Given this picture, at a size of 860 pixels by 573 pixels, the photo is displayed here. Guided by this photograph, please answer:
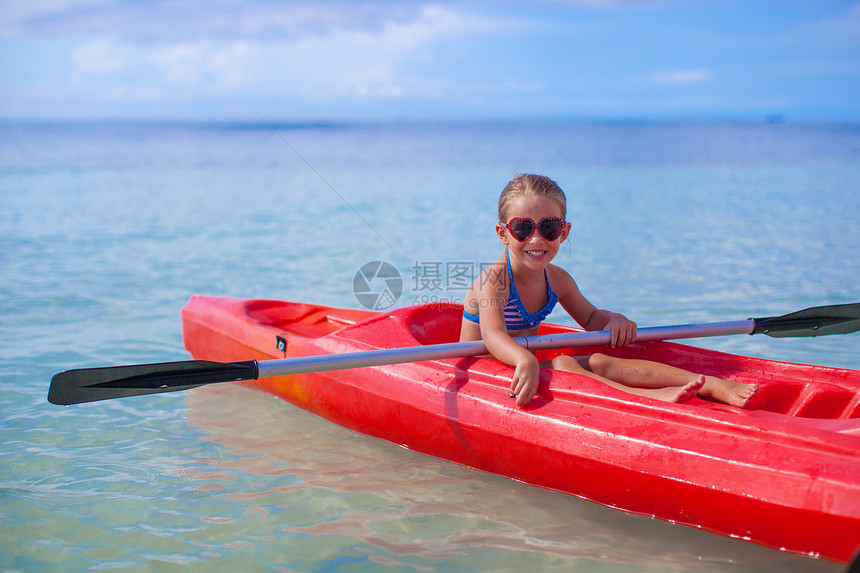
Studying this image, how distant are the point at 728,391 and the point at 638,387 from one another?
39 centimetres

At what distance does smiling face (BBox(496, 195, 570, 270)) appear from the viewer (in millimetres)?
3172

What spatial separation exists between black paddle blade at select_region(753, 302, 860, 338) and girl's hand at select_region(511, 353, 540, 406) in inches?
52.5

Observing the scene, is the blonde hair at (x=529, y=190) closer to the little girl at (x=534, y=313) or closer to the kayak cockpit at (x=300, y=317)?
the little girl at (x=534, y=313)

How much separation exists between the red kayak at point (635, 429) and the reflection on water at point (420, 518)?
0.07 m

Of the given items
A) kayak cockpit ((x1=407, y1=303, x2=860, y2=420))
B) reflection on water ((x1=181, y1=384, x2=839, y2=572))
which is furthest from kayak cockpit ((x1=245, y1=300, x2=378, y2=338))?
kayak cockpit ((x1=407, y1=303, x2=860, y2=420))

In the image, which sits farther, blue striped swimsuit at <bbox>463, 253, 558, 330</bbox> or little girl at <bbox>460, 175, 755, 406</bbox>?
blue striped swimsuit at <bbox>463, 253, 558, 330</bbox>

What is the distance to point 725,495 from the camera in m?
2.47

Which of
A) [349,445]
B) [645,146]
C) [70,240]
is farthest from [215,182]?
[645,146]

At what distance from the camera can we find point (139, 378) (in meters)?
2.94

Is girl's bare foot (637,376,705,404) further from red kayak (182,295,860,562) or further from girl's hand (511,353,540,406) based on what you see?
girl's hand (511,353,540,406)

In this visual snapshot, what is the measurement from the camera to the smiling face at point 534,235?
3172mm

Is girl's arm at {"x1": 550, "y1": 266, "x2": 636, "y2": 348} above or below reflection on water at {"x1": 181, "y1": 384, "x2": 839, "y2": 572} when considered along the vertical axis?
above

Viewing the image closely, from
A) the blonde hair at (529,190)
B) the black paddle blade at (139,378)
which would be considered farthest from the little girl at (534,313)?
the black paddle blade at (139,378)

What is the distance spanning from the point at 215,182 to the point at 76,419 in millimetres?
13936
